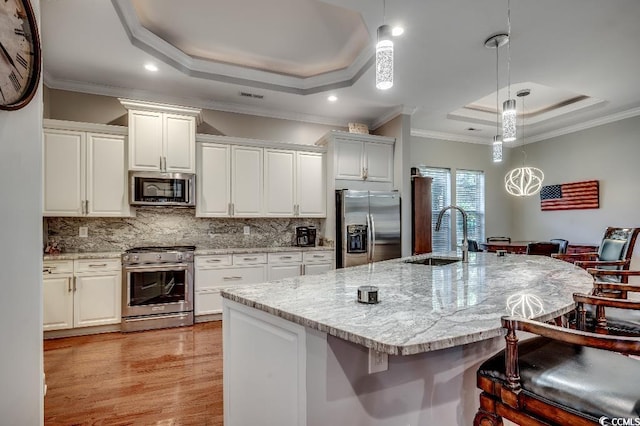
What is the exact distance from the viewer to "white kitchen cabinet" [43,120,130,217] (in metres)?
3.61

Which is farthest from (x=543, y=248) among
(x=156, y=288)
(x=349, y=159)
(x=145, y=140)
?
(x=145, y=140)

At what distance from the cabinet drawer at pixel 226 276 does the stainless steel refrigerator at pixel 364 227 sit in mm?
1196

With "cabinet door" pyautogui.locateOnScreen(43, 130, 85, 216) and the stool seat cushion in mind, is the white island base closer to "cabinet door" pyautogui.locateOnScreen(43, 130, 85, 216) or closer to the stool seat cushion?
the stool seat cushion

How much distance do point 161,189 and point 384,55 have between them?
3.28 m

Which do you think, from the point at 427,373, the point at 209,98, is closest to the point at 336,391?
the point at 427,373

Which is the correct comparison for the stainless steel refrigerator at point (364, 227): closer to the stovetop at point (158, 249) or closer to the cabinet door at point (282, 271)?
the cabinet door at point (282, 271)

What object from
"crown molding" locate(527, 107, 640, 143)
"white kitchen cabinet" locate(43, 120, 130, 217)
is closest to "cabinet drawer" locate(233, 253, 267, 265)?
"white kitchen cabinet" locate(43, 120, 130, 217)

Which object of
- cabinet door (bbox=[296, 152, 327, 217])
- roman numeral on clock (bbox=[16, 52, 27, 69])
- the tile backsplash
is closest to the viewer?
roman numeral on clock (bbox=[16, 52, 27, 69])

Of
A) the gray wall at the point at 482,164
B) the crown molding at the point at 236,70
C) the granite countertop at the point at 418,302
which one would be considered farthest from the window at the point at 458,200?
the granite countertop at the point at 418,302

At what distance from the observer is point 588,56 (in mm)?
3316

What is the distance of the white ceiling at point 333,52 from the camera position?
2.66m

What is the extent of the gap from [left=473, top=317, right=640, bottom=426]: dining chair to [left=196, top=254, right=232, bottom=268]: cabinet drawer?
11.3ft

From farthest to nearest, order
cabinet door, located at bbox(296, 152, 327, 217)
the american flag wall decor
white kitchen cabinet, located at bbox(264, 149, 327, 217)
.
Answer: the american flag wall decor → cabinet door, located at bbox(296, 152, 327, 217) → white kitchen cabinet, located at bbox(264, 149, 327, 217)

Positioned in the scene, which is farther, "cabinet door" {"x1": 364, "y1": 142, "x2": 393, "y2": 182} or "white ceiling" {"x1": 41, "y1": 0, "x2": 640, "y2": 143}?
"cabinet door" {"x1": 364, "y1": 142, "x2": 393, "y2": 182}
